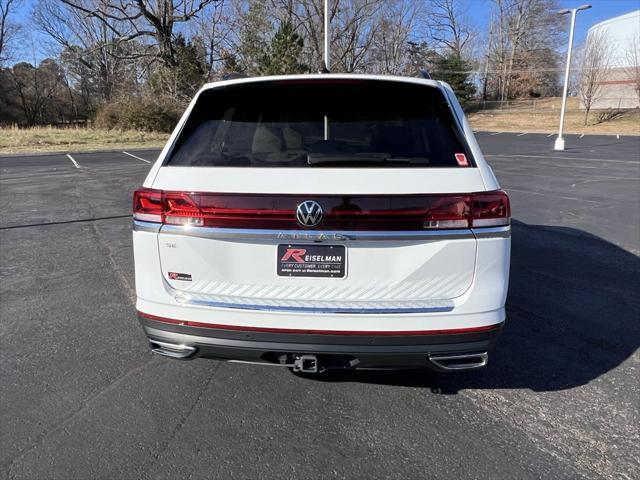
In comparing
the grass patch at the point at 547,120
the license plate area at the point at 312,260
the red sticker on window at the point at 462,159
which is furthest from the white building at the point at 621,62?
the license plate area at the point at 312,260

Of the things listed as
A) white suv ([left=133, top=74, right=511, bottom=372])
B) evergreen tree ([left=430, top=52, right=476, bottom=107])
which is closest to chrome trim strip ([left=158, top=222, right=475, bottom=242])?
white suv ([left=133, top=74, right=511, bottom=372])

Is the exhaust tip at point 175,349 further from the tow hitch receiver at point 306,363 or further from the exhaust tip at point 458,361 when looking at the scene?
the exhaust tip at point 458,361

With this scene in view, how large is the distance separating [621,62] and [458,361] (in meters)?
61.8

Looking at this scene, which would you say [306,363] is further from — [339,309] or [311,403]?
[311,403]

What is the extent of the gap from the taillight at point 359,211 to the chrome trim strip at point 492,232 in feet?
0.07

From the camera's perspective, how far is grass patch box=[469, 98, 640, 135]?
40447 mm

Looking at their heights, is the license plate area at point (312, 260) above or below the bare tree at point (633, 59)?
below

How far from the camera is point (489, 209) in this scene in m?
2.25

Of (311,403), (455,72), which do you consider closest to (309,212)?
(311,403)

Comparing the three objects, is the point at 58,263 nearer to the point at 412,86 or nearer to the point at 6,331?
the point at 6,331

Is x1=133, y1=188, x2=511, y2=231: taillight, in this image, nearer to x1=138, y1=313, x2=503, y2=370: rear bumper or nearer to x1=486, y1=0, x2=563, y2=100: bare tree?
x1=138, y1=313, x2=503, y2=370: rear bumper

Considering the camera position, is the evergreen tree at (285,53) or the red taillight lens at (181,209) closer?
the red taillight lens at (181,209)

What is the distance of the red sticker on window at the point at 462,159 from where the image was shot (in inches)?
92.7

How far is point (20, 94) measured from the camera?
51844 mm
